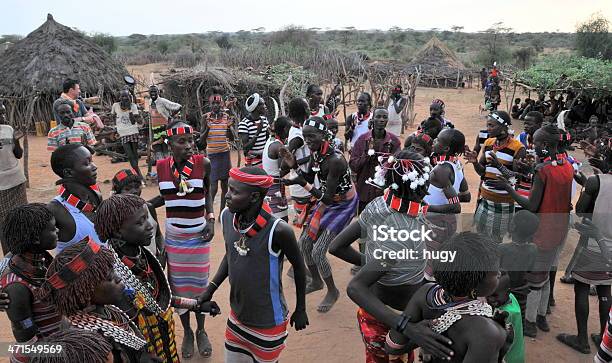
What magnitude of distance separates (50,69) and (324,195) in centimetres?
1386

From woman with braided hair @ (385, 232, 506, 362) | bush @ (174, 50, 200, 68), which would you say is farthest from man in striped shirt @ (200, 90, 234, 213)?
bush @ (174, 50, 200, 68)

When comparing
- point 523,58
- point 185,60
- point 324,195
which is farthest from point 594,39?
point 324,195

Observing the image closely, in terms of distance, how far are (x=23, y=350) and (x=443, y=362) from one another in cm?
163

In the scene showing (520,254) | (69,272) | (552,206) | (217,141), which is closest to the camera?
(69,272)

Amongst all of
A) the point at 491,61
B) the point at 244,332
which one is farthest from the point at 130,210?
the point at 491,61

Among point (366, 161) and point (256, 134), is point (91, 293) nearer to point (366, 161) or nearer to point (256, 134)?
point (366, 161)

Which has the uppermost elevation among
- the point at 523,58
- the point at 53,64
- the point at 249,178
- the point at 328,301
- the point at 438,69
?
the point at 523,58

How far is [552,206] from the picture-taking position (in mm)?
3934

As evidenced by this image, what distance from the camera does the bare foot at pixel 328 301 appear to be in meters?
4.54

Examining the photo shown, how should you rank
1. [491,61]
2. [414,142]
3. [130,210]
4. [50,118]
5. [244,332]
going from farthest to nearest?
[491,61], [50,118], [414,142], [244,332], [130,210]

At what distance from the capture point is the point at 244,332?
2.75m

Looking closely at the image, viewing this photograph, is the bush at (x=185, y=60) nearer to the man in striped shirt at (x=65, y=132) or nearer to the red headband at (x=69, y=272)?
the man in striped shirt at (x=65, y=132)

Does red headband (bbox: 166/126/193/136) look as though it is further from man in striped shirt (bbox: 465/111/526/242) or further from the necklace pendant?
man in striped shirt (bbox: 465/111/526/242)

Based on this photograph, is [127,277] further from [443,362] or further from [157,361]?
[443,362]
